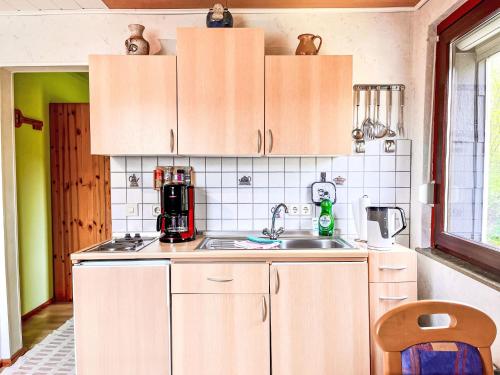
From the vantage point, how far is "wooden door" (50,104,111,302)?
3246mm

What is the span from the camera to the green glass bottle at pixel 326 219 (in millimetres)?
2129

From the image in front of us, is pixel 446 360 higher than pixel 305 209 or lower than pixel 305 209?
lower

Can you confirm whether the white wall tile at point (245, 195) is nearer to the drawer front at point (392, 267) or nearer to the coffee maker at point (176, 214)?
the coffee maker at point (176, 214)

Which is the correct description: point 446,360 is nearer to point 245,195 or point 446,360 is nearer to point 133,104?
point 245,195

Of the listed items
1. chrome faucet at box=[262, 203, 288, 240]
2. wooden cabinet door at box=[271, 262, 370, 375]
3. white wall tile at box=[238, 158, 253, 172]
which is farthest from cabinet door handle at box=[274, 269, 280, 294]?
white wall tile at box=[238, 158, 253, 172]

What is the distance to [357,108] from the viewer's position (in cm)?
222

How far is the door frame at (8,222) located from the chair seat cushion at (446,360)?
240cm

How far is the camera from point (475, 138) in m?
1.72

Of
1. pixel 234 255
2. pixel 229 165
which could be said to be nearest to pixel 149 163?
pixel 229 165

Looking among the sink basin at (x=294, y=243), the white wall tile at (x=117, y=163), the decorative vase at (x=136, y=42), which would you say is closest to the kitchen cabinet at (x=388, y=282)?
the sink basin at (x=294, y=243)

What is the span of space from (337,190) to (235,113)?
2.89 feet

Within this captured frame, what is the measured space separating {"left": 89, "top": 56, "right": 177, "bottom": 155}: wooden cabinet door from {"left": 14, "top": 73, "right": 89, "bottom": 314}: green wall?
1.35 metres

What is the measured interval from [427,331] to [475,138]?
4.20 feet

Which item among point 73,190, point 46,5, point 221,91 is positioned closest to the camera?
point 221,91
